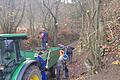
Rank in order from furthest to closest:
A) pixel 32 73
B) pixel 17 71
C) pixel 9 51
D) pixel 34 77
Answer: pixel 34 77 → pixel 32 73 → pixel 17 71 → pixel 9 51

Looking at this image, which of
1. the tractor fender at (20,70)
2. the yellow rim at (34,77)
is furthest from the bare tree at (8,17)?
the tractor fender at (20,70)

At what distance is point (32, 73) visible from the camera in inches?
354

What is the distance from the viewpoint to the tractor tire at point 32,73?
28.7 feet

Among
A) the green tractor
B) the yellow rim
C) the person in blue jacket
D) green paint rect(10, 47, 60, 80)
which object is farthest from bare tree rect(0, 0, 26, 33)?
the yellow rim

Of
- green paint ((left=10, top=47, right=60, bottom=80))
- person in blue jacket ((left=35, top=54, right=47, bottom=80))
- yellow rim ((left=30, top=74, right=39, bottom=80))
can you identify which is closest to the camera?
green paint ((left=10, top=47, right=60, bottom=80))

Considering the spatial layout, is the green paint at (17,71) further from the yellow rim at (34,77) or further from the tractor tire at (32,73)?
the yellow rim at (34,77)

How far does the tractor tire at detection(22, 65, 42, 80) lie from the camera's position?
875 centimetres

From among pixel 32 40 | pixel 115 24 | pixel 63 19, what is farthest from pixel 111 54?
pixel 63 19

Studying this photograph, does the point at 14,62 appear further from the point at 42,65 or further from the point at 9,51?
the point at 42,65

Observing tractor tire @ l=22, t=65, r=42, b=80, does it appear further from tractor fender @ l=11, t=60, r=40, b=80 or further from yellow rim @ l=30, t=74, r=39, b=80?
tractor fender @ l=11, t=60, r=40, b=80

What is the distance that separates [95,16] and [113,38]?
89.5 inches

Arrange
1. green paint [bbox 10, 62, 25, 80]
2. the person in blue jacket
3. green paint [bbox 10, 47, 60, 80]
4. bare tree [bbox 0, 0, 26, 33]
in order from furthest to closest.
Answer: bare tree [bbox 0, 0, 26, 33] < the person in blue jacket < green paint [bbox 10, 47, 60, 80] < green paint [bbox 10, 62, 25, 80]

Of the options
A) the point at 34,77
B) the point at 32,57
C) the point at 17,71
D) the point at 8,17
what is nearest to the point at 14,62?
the point at 17,71

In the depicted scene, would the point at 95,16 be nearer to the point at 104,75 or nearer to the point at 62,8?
the point at 104,75
